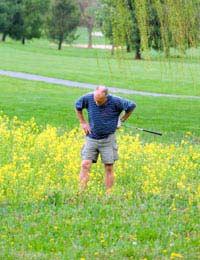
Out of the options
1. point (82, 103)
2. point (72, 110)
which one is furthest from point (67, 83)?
point (82, 103)

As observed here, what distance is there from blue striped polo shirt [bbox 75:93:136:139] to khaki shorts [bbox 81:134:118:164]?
7 cm

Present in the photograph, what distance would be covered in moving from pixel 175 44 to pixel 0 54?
37909 mm

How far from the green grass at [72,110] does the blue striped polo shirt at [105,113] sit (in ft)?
18.1

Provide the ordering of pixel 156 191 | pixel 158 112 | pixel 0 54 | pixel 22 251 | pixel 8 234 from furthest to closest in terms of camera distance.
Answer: pixel 0 54
pixel 158 112
pixel 156 191
pixel 8 234
pixel 22 251

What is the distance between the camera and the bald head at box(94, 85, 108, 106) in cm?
1008

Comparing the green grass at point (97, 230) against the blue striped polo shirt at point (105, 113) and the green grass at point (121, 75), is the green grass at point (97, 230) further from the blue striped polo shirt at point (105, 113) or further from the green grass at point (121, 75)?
the green grass at point (121, 75)

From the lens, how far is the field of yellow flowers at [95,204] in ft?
26.1

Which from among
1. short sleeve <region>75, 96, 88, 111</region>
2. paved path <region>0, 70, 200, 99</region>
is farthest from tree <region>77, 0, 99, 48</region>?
paved path <region>0, 70, 200, 99</region>

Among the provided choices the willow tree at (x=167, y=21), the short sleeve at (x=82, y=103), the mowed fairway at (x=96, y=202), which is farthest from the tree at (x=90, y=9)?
the short sleeve at (x=82, y=103)

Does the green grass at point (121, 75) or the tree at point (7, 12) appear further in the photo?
the tree at point (7, 12)

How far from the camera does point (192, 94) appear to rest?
27828 millimetres

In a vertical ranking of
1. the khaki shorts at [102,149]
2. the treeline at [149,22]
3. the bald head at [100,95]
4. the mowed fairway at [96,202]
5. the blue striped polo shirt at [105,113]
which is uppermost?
the treeline at [149,22]

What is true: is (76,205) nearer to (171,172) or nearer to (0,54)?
(171,172)

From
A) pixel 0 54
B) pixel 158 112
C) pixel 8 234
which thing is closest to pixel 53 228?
pixel 8 234
